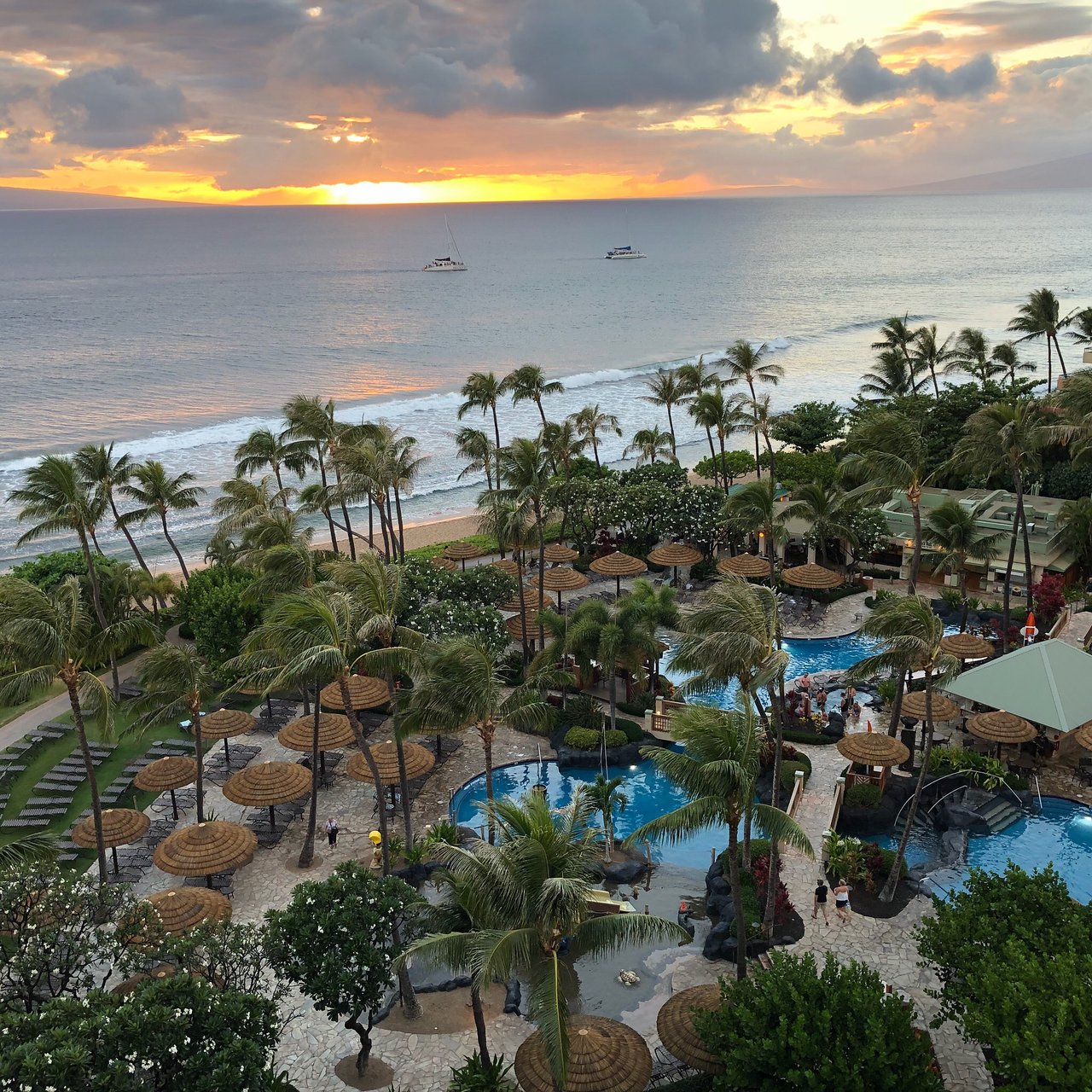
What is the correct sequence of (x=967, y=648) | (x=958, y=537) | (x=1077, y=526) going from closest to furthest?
(x=967, y=648) → (x=958, y=537) → (x=1077, y=526)

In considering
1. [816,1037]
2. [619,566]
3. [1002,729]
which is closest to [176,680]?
[816,1037]

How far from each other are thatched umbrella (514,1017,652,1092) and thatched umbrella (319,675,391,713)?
46.7 feet

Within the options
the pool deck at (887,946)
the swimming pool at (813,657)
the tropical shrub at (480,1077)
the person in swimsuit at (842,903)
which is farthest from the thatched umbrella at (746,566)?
the tropical shrub at (480,1077)

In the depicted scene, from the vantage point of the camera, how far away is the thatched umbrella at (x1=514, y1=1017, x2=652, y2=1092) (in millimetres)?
14312

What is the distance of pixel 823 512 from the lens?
35594 mm

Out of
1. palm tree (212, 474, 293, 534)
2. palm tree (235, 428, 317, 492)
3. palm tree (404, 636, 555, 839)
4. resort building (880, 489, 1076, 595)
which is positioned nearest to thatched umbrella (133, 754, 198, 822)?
palm tree (404, 636, 555, 839)

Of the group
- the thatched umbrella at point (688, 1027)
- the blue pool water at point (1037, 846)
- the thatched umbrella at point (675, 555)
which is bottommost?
the blue pool water at point (1037, 846)

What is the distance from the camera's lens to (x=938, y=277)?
188875 millimetres

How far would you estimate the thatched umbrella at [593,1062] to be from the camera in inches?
563

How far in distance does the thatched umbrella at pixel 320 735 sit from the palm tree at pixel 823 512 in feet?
56.7

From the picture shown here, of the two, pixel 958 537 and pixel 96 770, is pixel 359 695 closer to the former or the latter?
pixel 96 770

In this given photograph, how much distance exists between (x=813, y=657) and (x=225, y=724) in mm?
18742

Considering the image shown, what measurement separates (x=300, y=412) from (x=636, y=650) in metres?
17.6

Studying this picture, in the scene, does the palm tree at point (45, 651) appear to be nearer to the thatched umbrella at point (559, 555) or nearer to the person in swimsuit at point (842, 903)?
the person in swimsuit at point (842, 903)
